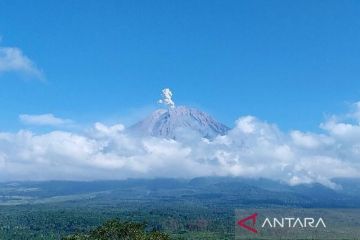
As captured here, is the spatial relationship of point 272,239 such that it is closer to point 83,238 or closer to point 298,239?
point 298,239

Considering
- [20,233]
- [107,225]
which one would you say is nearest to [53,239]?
[20,233]

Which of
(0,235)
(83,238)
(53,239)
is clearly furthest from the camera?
(0,235)

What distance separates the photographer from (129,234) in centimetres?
6250

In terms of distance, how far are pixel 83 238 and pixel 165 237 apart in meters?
9.78

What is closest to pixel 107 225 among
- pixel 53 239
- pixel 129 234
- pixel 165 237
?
pixel 129 234

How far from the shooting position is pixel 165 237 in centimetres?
6306

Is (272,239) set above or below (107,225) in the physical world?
Answer: below

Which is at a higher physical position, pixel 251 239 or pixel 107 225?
pixel 107 225

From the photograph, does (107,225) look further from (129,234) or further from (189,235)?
(189,235)

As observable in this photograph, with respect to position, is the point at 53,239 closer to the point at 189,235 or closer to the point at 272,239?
the point at 189,235

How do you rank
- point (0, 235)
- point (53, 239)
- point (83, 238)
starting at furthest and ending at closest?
point (0, 235) < point (53, 239) < point (83, 238)

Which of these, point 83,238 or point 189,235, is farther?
point 189,235

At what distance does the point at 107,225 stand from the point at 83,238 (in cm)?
371

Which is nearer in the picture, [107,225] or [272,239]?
[107,225]
